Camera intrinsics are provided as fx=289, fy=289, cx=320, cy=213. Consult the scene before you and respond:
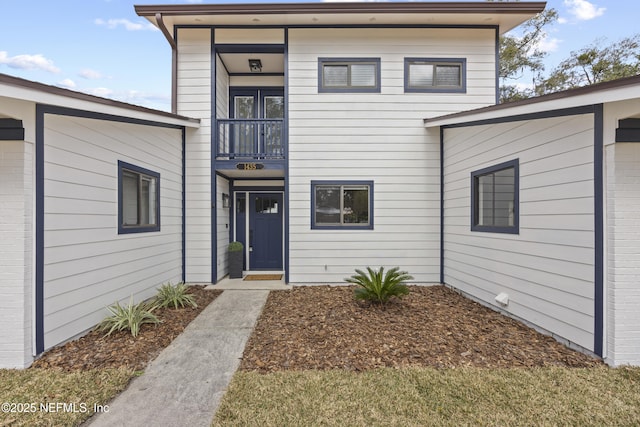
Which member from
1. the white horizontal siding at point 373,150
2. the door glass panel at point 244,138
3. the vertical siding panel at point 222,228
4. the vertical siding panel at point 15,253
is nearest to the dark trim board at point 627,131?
the white horizontal siding at point 373,150

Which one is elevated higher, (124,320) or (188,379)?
(124,320)

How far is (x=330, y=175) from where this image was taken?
6473mm

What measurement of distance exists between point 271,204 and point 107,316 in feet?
14.3

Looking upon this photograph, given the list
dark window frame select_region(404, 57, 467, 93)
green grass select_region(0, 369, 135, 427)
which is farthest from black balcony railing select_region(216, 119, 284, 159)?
green grass select_region(0, 369, 135, 427)

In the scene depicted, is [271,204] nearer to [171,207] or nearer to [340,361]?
[171,207]

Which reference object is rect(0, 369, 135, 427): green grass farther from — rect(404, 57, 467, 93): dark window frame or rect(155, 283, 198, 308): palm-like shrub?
rect(404, 57, 467, 93): dark window frame

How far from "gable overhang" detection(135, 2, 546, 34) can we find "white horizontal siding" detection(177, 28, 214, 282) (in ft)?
1.51

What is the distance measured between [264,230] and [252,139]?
2.42 metres

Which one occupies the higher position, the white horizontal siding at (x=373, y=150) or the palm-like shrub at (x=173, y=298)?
the white horizontal siding at (x=373, y=150)


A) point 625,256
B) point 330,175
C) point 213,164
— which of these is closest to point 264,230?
point 213,164

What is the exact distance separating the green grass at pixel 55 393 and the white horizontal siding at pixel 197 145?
3.54 metres

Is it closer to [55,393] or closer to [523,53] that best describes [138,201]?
[55,393]

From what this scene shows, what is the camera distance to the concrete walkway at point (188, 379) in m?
2.44

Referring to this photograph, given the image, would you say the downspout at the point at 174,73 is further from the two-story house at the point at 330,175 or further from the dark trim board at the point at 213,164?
the dark trim board at the point at 213,164
